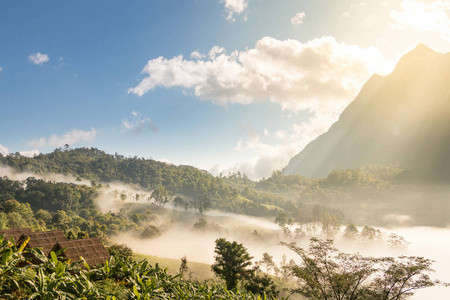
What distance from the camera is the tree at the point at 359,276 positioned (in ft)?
88.3

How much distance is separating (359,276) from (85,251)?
28325 mm

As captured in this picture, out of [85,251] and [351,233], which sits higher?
[85,251]

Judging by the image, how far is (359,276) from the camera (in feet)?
92.7

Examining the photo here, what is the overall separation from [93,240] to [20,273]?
61.5 feet

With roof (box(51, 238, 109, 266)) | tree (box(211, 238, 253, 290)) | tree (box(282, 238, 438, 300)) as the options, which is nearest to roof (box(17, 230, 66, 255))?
roof (box(51, 238, 109, 266))

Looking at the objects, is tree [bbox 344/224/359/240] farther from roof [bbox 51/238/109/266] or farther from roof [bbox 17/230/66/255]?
roof [bbox 17/230/66/255]

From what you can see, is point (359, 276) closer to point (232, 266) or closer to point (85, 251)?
point (232, 266)

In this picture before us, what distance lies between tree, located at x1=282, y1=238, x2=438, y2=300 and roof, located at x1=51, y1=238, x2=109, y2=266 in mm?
21605

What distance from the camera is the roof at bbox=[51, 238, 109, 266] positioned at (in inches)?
747

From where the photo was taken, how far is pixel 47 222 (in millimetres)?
94062

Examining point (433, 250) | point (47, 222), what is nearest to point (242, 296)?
point (47, 222)

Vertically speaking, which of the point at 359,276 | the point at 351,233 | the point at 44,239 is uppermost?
the point at 44,239

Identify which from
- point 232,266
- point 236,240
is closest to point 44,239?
point 232,266

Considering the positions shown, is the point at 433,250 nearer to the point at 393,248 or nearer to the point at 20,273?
the point at 393,248
